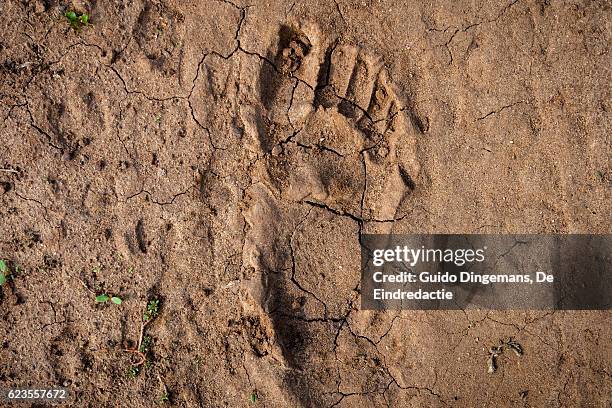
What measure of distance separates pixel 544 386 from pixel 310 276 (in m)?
1.58

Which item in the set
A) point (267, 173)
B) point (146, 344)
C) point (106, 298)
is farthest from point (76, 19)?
point (146, 344)

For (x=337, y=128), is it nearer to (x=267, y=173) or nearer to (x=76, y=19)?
(x=267, y=173)

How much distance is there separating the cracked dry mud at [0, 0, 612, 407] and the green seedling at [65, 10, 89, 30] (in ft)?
0.17

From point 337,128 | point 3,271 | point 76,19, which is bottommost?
point 3,271

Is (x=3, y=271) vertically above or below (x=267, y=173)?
below

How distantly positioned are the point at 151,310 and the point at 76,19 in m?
1.78

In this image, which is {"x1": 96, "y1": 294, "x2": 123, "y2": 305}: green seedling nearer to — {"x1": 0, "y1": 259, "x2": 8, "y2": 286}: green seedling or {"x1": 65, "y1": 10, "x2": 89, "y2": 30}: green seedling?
{"x1": 0, "y1": 259, "x2": 8, "y2": 286}: green seedling

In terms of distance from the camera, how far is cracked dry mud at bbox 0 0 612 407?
9.39ft

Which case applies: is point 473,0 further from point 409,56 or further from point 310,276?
point 310,276

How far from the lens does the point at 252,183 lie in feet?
9.45

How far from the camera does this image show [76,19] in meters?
2.85

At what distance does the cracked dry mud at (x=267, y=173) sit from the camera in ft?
9.39

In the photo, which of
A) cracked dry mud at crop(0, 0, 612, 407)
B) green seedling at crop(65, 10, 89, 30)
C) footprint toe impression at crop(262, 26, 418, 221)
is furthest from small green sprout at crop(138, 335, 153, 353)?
green seedling at crop(65, 10, 89, 30)

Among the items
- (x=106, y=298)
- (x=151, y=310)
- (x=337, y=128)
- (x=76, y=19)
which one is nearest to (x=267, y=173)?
(x=337, y=128)
